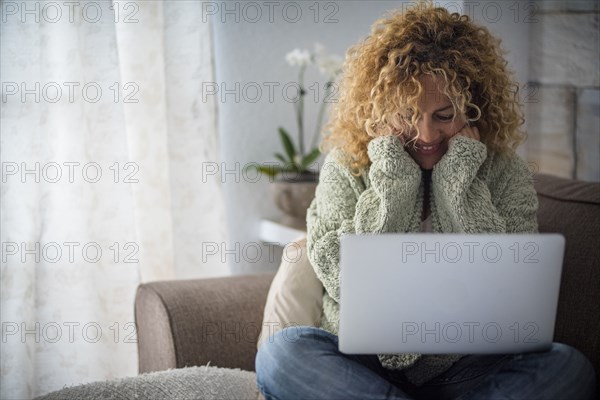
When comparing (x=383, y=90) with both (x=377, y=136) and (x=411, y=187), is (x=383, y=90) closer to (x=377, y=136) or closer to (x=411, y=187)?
(x=377, y=136)

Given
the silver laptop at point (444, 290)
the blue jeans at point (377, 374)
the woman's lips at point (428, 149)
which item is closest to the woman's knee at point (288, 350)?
the blue jeans at point (377, 374)

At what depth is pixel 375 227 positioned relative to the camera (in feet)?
5.28

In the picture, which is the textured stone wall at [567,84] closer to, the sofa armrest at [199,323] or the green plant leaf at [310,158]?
the green plant leaf at [310,158]

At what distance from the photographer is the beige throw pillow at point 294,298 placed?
1.69 meters

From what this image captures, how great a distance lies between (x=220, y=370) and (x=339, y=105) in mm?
667

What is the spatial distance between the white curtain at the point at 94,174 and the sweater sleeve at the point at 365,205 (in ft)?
2.69

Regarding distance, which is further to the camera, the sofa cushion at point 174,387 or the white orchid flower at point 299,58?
the white orchid flower at point 299,58

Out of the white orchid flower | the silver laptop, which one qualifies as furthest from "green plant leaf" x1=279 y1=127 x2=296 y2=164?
the silver laptop

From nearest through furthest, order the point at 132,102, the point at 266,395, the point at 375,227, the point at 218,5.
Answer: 1. the point at 266,395
2. the point at 375,227
3. the point at 132,102
4. the point at 218,5

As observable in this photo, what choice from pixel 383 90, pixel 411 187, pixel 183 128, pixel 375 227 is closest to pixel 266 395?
pixel 375 227

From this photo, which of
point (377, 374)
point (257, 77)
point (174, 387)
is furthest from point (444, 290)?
point (257, 77)

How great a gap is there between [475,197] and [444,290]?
1.21 ft

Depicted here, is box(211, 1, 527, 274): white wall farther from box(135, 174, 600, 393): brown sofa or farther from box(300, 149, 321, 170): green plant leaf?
box(135, 174, 600, 393): brown sofa

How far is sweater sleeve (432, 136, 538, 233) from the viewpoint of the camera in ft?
5.30
